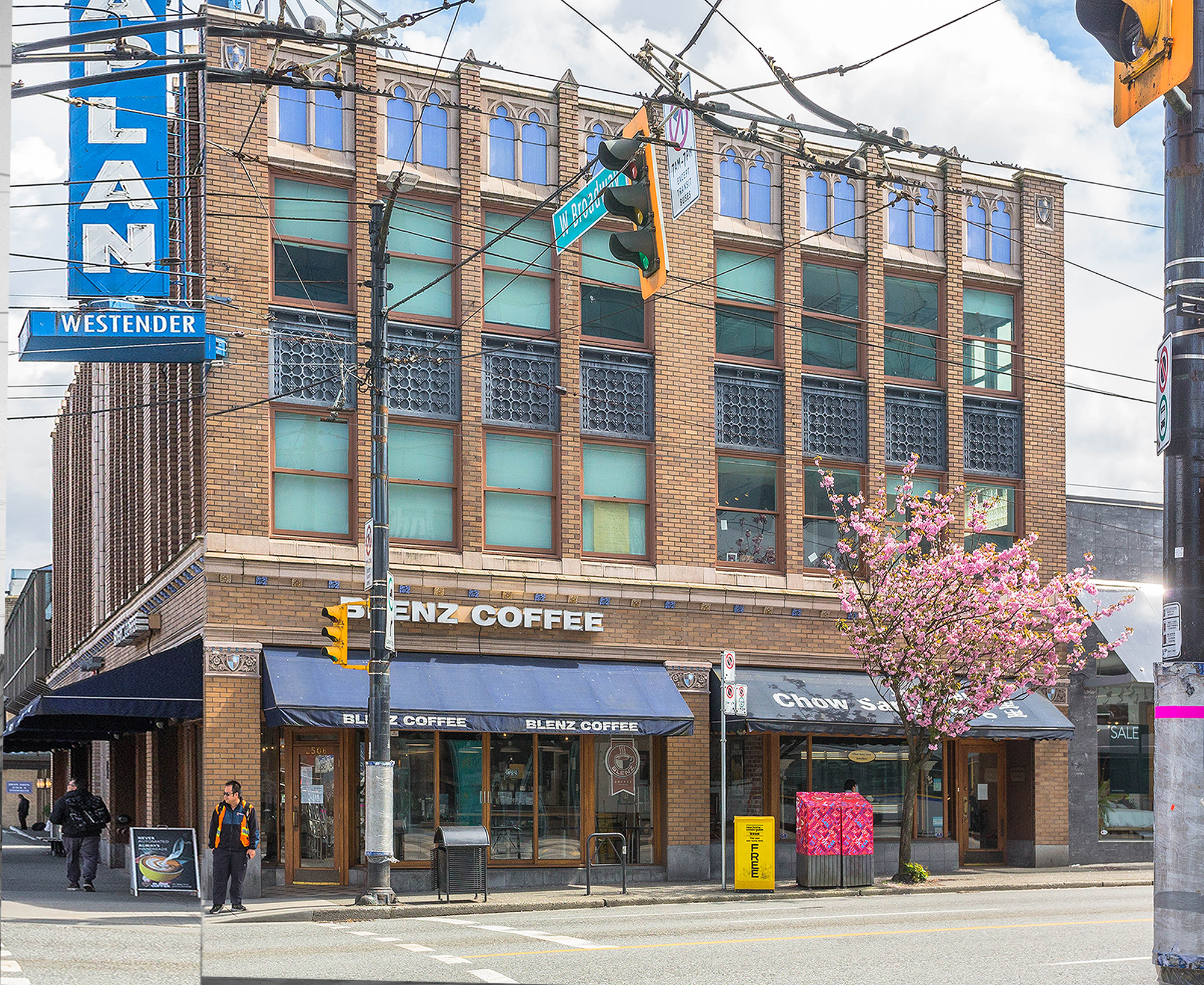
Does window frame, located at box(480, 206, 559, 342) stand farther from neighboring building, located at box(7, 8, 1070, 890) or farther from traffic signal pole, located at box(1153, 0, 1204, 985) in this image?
traffic signal pole, located at box(1153, 0, 1204, 985)

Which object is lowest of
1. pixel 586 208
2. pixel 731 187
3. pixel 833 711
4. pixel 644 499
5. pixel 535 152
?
pixel 833 711

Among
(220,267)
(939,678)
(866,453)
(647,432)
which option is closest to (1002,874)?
(939,678)

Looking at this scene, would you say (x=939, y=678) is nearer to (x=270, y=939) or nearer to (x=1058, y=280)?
(x=1058, y=280)

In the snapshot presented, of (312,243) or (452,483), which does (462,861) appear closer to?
(452,483)

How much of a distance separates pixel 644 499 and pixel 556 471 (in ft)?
5.63

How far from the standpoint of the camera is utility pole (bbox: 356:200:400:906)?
19.1 metres

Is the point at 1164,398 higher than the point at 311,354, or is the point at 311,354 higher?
the point at 311,354

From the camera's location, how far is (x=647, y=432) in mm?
24891

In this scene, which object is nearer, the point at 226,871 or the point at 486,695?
the point at 226,871

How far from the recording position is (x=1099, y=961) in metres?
12.6

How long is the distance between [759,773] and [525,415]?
746 centimetres

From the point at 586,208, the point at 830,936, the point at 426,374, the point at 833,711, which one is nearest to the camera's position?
the point at 586,208

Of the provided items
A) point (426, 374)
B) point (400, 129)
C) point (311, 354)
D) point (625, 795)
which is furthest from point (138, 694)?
point (400, 129)

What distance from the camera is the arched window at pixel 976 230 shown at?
28.2 meters
